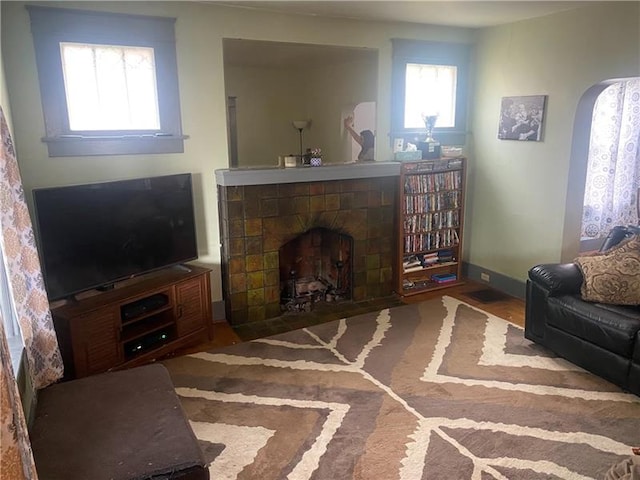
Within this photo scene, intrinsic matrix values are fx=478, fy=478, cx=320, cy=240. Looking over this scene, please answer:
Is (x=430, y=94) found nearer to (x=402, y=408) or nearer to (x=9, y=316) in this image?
(x=402, y=408)

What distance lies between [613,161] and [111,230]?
5319mm

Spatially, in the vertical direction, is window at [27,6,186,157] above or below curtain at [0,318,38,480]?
above

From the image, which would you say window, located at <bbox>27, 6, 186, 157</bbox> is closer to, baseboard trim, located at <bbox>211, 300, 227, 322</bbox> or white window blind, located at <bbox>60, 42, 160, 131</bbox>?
white window blind, located at <bbox>60, 42, 160, 131</bbox>

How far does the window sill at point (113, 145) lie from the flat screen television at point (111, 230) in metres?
0.25

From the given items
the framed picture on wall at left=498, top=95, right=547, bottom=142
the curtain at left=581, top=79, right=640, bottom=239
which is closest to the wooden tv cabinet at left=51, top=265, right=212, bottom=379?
the framed picture on wall at left=498, top=95, right=547, bottom=142

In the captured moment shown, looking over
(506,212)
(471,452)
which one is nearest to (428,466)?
(471,452)

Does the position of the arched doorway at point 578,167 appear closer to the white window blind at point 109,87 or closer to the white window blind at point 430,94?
the white window blind at point 430,94

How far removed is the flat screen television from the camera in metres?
2.96

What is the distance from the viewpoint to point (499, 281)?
484 cm

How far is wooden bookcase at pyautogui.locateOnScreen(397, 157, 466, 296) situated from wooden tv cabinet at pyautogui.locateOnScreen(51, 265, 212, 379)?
6.67 ft

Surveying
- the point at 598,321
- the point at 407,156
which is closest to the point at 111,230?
the point at 407,156

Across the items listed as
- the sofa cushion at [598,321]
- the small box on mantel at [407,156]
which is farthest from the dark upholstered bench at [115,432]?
the small box on mantel at [407,156]

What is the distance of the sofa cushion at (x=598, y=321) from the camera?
284 centimetres

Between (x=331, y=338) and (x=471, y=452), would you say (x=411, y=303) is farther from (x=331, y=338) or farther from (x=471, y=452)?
(x=471, y=452)
